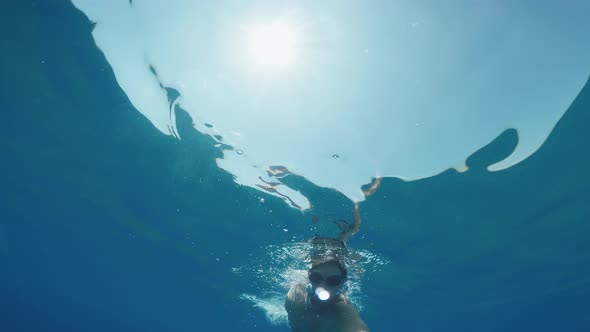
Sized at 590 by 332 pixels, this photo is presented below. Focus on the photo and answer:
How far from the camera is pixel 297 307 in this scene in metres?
8.71

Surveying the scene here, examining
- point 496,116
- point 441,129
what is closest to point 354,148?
point 441,129

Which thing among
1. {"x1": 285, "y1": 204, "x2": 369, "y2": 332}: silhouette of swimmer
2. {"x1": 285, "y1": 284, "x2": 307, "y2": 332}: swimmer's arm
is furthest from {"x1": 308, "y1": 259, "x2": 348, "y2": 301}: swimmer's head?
{"x1": 285, "y1": 284, "x2": 307, "y2": 332}: swimmer's arm

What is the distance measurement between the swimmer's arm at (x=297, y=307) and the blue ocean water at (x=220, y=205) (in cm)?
313

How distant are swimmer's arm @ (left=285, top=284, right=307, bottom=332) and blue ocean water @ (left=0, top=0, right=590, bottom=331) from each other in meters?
3.13

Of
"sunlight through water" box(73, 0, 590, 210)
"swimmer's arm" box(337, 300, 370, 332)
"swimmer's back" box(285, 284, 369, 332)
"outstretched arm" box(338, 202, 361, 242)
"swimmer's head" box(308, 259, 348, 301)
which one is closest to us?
"sunlight through water" box(73, 0, 590, 210)

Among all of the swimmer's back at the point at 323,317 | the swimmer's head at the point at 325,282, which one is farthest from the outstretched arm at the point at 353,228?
the swimmer's back at the point at 323,317

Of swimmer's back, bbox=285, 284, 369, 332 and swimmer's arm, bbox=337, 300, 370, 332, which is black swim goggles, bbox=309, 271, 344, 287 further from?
swimmer's arm, bbox=337, 300, 370, 332

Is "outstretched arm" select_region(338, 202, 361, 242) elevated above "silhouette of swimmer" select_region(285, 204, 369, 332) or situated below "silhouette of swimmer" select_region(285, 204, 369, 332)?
above

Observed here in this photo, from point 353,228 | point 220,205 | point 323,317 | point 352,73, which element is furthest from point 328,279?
point 220,205

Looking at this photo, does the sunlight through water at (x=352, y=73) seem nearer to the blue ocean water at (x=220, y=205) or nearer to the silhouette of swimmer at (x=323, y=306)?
the blue ocean water at (x=220, y=205)

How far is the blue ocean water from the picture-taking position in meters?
9.68

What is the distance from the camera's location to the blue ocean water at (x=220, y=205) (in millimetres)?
9680

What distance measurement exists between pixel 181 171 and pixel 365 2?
9.55 metres

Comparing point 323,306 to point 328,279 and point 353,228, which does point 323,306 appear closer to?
point 328,279
